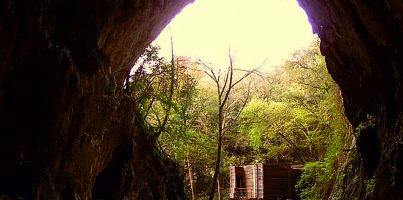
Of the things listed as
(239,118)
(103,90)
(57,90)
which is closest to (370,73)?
(103,90)

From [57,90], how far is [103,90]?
1521mm

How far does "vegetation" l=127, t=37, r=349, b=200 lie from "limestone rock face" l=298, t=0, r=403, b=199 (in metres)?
4.40

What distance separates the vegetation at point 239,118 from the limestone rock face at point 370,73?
14.4 feet

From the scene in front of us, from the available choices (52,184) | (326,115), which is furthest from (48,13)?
(326,115)

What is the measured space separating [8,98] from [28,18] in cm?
86

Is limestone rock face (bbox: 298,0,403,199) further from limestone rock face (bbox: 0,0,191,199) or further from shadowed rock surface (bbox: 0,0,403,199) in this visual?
limestone rock face (bbox: 0,0,191,199)

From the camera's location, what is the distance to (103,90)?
20.3ft

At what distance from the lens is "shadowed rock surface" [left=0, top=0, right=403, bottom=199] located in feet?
14.6

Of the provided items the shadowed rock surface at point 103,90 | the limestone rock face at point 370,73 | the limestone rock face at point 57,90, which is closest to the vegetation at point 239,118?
the shadowed rock surface at point 103,90

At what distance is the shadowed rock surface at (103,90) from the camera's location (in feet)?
14.6

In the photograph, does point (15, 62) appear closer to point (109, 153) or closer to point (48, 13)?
point (48, 13)

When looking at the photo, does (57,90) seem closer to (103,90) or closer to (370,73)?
(103,90)

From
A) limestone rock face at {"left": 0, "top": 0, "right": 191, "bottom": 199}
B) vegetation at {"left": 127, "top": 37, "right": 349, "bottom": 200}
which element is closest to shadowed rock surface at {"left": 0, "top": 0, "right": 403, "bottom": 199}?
limestone rock face at {"left": 0, "top": 0, "right": 191, "bottom": 199}

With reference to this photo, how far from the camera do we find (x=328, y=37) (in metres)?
8.26
